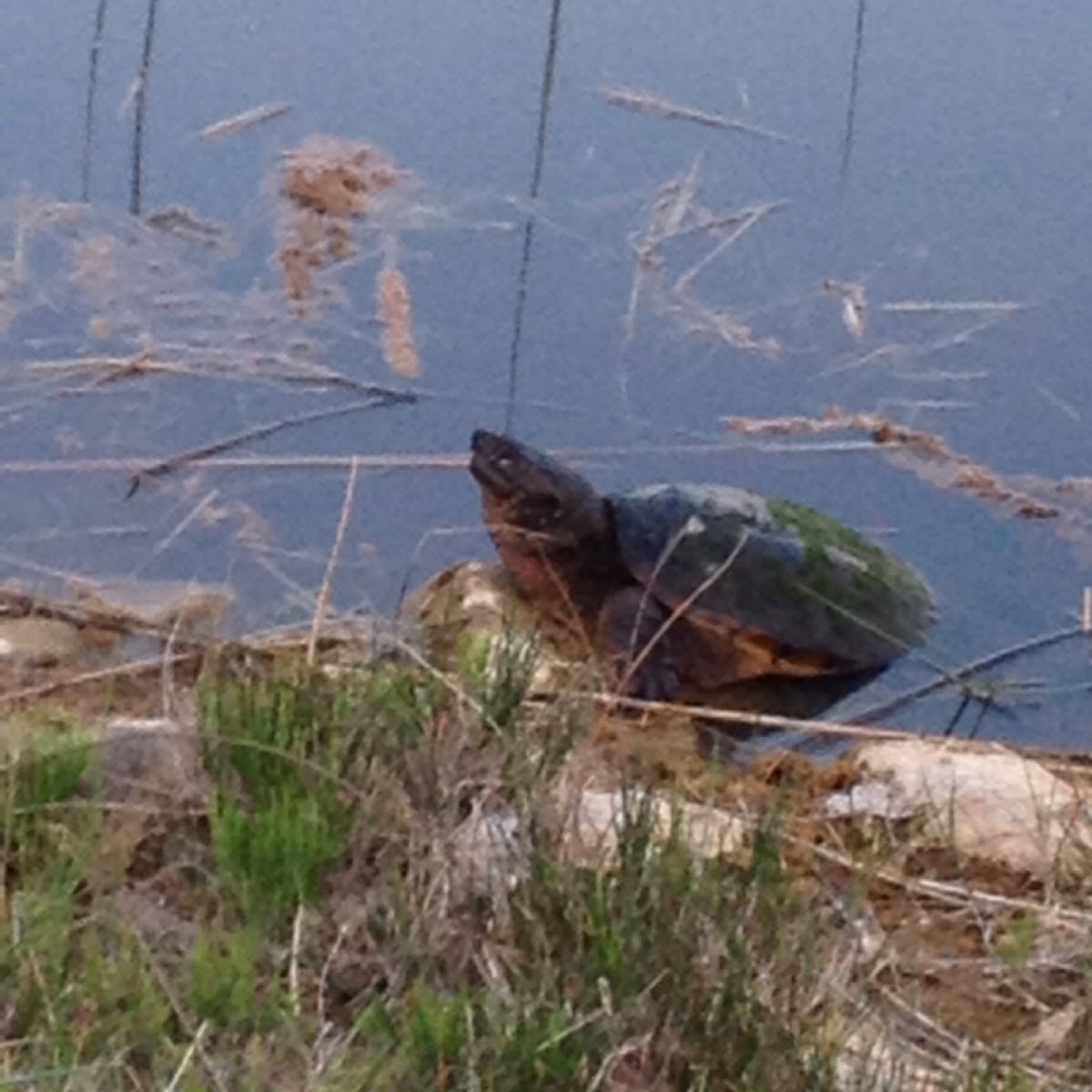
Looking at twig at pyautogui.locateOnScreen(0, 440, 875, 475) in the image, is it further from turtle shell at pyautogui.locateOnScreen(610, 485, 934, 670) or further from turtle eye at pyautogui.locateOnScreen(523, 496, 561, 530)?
turtle shell at pyautogui.locateOnScreen(610, 485, 934, 670)

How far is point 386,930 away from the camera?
2135mm

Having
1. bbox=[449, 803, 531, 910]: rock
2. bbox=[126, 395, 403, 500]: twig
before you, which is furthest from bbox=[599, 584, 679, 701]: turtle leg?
bbox=[449, 803, 531, 910]: rock

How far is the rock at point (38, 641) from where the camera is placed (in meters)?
3.20

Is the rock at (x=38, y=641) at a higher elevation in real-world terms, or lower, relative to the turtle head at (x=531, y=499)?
lower

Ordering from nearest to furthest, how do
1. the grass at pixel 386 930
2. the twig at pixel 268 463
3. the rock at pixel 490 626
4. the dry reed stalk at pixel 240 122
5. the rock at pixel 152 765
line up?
1. the grass at pixel 386 930
2. the rock at pixel 152 765
3. the rock at pixel 490 626
4. the twig at pixel 268 463
5. the dry reed stalk at pixel 240 122

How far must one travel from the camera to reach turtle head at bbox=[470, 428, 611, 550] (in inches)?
155

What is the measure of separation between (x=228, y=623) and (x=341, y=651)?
0.69 m

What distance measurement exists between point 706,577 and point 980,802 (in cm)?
130

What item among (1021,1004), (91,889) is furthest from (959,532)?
(91,889)

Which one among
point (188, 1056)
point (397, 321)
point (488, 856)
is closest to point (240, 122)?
point (397, 321)

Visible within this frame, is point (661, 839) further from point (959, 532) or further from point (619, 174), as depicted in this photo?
point (619, 174)

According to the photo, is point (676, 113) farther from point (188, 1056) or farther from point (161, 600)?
point (188, 1056)

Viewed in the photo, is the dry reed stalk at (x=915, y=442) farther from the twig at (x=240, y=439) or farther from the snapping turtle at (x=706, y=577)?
the twig at (x=240, y=439)

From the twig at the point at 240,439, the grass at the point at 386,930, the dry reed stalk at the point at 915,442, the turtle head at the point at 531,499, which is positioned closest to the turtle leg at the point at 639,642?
the turtle head at the point at 531,499
